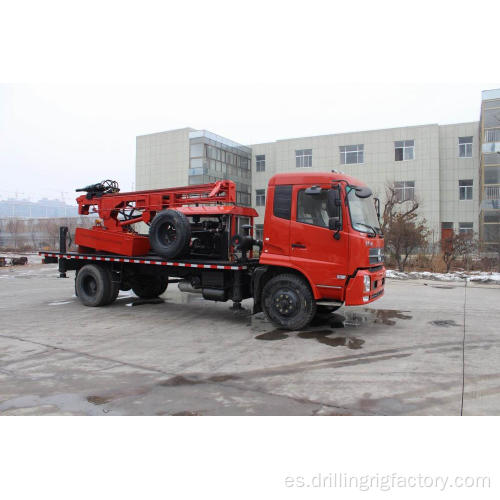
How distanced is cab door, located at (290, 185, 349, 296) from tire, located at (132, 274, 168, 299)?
4816 millimetres

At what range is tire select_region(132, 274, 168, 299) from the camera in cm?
1086

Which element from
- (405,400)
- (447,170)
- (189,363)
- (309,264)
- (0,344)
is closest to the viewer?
(405,400)

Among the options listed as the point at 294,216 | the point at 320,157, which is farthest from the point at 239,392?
the point at 320,157

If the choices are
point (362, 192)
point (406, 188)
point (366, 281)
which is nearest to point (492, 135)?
point (406, 188)

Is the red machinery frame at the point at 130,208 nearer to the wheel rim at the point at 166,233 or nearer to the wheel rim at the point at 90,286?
the wheel rim at the point at 166,233

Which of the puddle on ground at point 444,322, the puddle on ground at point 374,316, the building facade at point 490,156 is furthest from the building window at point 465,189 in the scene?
the puddle on ground at point 444,322

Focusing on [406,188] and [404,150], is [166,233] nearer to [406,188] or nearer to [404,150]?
[406,188]

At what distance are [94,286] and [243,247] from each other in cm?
419

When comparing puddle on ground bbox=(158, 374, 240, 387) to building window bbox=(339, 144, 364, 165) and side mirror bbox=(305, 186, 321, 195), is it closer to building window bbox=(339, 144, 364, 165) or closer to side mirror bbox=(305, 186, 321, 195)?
side mirror bbox=(305, 186, 321, 195)

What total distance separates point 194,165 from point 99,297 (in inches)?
1419

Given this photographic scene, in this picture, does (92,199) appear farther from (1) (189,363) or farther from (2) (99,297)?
(1) (189,363)

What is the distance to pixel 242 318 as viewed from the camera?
866 cm

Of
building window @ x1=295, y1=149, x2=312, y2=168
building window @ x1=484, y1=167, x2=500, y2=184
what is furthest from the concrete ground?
building window @ x1=295, y1=149, x2=312, y2=168

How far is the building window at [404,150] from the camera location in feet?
132
